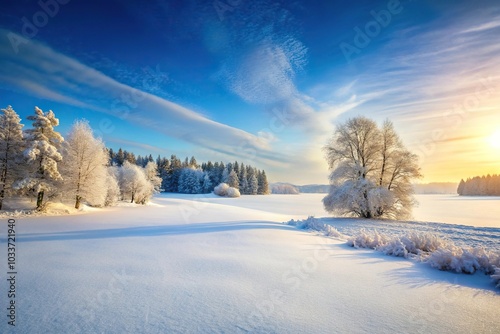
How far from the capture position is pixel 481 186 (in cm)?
8906

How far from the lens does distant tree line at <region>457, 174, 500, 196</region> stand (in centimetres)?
8500

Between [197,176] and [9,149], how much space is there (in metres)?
58.4

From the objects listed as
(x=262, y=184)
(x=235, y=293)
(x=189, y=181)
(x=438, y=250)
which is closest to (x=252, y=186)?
(x=262, y=184)

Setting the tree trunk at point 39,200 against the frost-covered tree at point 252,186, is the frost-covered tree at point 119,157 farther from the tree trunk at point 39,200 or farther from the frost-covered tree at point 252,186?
the tree trunk at point 39,200

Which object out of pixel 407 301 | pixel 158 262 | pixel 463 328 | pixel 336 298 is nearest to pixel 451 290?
pixel 407 301

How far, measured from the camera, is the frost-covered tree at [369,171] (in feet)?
61.8

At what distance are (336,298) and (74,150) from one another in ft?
78.7

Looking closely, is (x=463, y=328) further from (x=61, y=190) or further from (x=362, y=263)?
(x=61, y=190)

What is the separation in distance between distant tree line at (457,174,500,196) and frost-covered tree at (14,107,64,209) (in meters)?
128

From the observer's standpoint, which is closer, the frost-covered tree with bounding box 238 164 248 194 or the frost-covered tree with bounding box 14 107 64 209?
Result: the frost-covered tree with bounding box 14 107 64 209

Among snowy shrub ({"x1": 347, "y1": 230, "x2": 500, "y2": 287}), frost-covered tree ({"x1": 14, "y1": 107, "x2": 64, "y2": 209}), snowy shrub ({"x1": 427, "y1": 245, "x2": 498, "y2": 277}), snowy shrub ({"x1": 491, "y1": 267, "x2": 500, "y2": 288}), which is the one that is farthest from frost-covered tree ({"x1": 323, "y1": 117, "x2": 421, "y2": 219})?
frost-covered tree ({"x1": 14, "y1": 107, "x2": 64, "y2": 209})

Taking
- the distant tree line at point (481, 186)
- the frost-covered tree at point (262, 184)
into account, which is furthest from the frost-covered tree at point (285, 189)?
the distant tree line at point (481, 186)

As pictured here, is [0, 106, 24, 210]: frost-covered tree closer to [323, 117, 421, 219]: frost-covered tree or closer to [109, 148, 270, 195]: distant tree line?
[323, 117, 421, 219]: frost-covered tree

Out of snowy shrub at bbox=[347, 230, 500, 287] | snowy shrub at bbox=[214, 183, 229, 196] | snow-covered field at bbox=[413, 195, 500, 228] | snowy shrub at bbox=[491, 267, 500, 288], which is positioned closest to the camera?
snowy shrub at bbox=[491, 267, 500, 288]
